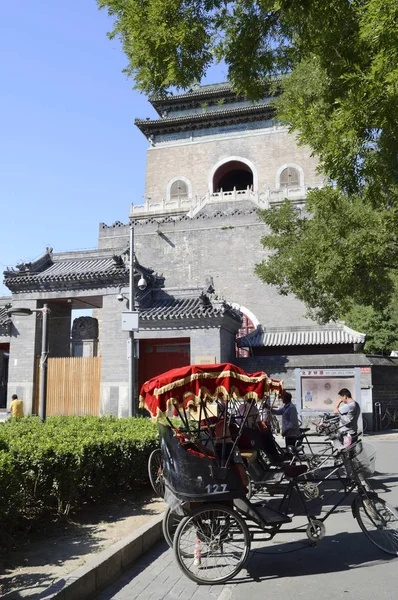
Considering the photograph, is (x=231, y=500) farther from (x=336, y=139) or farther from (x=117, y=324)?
(x=117, y=324)

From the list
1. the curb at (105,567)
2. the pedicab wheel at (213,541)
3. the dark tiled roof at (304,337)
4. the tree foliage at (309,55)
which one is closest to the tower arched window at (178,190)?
the dark tiled roof at (304,337)

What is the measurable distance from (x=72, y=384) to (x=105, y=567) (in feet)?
51.9

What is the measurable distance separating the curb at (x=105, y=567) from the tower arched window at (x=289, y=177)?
36983mm

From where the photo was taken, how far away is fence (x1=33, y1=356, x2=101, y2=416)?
19.7 meters

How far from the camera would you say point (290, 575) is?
4777 mm

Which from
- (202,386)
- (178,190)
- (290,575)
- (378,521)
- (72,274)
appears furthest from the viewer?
(178,190)

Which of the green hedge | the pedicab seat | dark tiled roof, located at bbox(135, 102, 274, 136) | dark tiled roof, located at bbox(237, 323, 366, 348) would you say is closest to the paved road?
the pedicab seat

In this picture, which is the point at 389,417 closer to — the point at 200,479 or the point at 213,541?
the point at 213,541

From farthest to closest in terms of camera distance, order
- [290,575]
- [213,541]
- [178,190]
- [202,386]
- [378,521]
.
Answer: [178,190]
[202,386]
[378,521]
[213,541]
[290,575]

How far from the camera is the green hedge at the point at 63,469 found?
527cm

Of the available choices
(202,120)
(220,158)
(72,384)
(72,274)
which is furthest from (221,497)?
(202,120)

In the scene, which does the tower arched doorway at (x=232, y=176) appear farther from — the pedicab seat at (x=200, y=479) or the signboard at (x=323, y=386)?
the pedicab seat at (x=200, y=479)

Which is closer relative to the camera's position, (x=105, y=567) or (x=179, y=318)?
(x=105, y=567)

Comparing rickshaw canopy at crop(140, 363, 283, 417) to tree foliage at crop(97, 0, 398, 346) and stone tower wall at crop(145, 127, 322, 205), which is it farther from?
stone tower wall at crop(145, 127, 322, 205)
